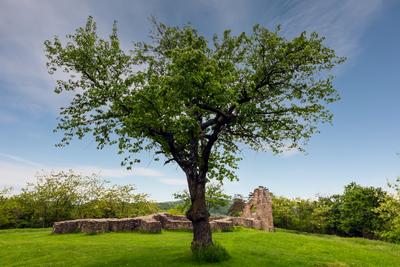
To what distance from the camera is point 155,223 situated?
39719 millimetres

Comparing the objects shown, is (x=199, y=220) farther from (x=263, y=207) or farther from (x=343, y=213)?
(x=343, y=213)

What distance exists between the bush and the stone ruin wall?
19637 millimetres

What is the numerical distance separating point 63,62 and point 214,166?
514 inches

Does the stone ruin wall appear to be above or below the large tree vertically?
below

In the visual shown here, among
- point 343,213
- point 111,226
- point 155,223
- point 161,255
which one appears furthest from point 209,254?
point 343,213

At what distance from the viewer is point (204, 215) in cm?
2188

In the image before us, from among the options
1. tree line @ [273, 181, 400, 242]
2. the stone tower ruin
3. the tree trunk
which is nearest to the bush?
the tree trunk

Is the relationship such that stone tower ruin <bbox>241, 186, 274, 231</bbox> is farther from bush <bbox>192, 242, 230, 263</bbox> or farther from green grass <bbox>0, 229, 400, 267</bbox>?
bush <bbox>192, 242, 230, 263</bbox>

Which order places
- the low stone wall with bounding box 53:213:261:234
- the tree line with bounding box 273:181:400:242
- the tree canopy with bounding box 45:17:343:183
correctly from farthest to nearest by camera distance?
the tree line with bounding box 273:181:400:242 → the low stone wall with bounding box 53:213:261:234 → the tree canopy with bounding box 45:17:343:183

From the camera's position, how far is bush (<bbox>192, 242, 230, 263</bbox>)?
20333 millimetres

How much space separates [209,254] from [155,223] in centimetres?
2054

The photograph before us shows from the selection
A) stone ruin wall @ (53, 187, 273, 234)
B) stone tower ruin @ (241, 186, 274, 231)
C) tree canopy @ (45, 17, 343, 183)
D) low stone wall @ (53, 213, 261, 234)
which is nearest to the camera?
tree canopy @ (45, 17, 343, 183)

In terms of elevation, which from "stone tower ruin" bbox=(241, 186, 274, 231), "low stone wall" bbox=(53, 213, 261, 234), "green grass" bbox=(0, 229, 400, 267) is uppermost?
"stone tower ruin" bbox=(241, 186, 274, 231)

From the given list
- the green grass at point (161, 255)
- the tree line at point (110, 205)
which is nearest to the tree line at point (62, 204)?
the tree line at point (110, 205)
